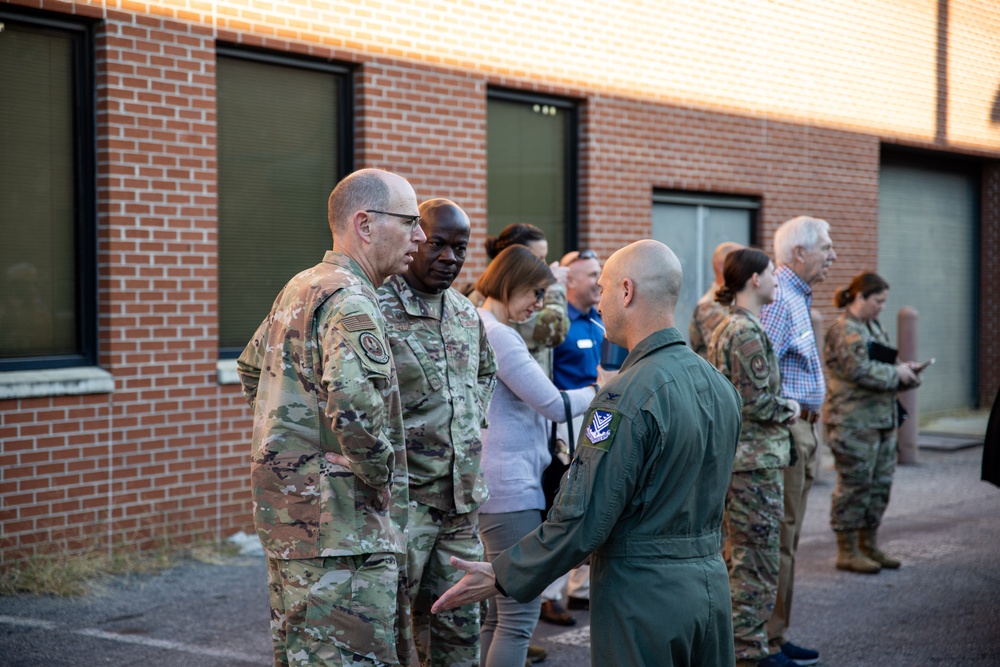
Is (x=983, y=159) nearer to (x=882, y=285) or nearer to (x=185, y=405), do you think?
(x=882, y=285)

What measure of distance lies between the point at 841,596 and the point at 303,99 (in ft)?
17.5

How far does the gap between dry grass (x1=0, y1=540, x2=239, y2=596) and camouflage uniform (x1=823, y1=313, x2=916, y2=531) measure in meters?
4.26

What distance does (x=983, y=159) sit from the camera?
17391mm

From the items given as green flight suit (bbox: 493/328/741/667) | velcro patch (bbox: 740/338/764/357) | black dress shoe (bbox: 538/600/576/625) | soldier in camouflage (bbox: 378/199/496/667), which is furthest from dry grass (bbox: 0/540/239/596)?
green flight suit (bbox: 493/328/741/667)

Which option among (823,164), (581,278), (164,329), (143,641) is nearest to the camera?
(143,641)

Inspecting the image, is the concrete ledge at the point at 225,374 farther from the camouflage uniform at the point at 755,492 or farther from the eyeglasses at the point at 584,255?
the camouflage uniform at the point at 755,492

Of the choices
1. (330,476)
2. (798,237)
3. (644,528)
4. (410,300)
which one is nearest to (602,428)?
(644,528)

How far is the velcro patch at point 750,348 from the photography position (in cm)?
548

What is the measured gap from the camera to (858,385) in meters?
7.58

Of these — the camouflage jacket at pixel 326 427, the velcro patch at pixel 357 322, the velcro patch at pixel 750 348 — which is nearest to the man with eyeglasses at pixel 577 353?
the velcro patch at pixel 750 348

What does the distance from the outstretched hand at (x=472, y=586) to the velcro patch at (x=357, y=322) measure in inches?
29.1

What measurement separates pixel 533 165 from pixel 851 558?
4783mm

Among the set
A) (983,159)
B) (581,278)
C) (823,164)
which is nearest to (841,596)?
(581,278)

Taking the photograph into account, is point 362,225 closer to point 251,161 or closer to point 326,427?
point 326,427
